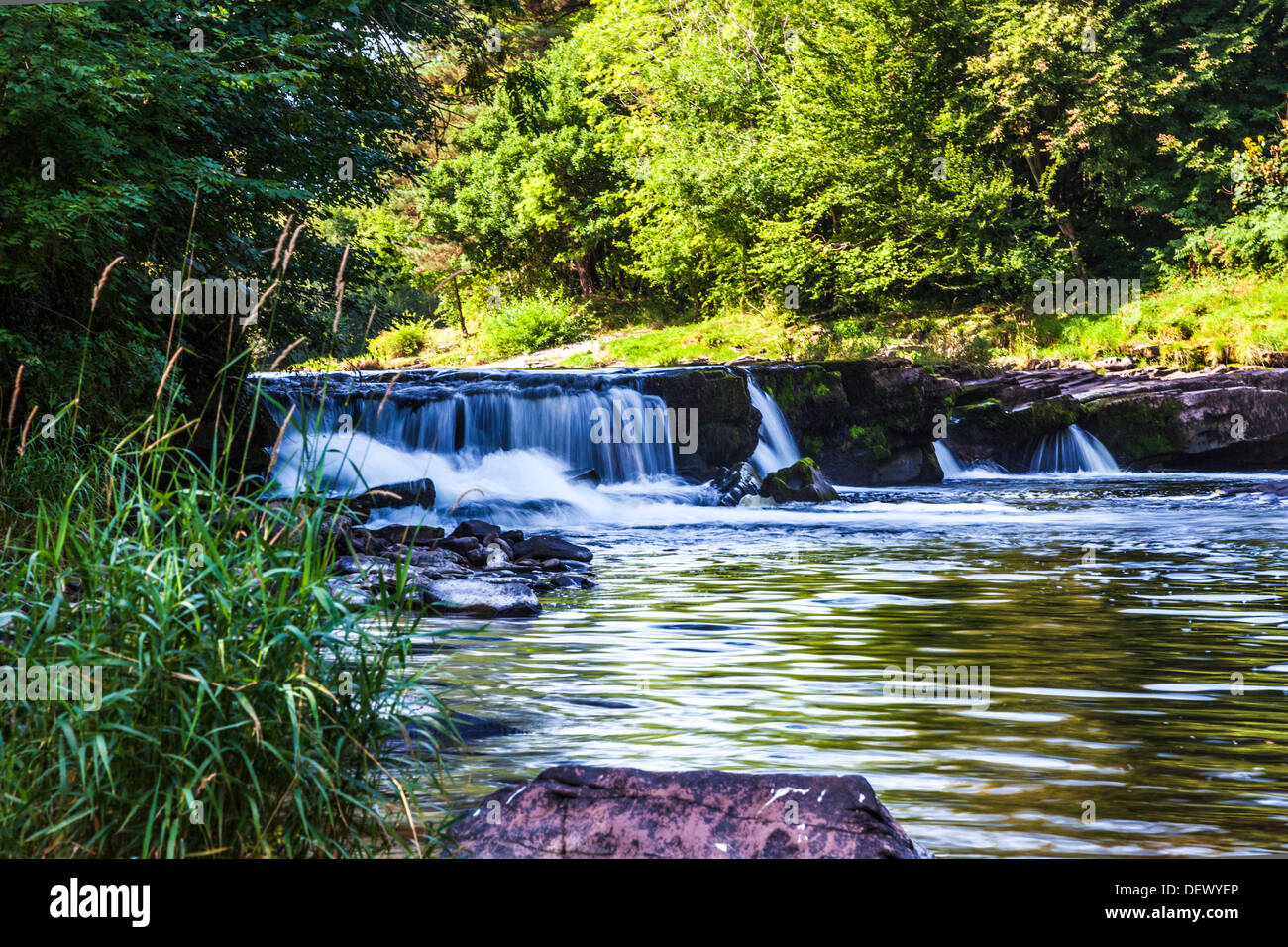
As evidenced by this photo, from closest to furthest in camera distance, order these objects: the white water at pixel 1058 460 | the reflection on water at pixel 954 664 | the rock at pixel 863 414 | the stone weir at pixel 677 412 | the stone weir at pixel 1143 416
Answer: the reflection on water at pixel 954 664 → the stone weir at pixel 677 412 → the stone weir at pixel 1143 416 → the rock at pixel 863 414 → the white water at pixel 1058 460

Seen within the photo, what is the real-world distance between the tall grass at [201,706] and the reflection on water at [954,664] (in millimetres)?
1146

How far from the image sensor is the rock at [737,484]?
2022cm

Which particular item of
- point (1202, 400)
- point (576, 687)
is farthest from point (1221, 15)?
point (576, 687)

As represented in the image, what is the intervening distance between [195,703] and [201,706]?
0.7 inches

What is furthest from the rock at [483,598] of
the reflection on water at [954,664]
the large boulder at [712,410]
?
the large boulder at [712,410]

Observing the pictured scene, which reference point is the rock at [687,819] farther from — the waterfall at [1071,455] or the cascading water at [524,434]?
the waterfall at [1071,455]

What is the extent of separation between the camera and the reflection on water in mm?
5062

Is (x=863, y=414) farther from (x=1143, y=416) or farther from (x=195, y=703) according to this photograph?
(x=195, y=703)

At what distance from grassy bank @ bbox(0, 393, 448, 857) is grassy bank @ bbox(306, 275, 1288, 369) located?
2057cm

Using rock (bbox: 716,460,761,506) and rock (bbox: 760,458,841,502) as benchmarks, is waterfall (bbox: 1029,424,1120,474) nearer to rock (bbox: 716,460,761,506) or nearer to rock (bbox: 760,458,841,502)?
rock (bbox: 760,458,841,502)

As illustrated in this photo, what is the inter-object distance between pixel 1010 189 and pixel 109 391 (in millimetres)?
27386

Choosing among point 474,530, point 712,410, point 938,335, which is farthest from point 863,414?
point 474,530
